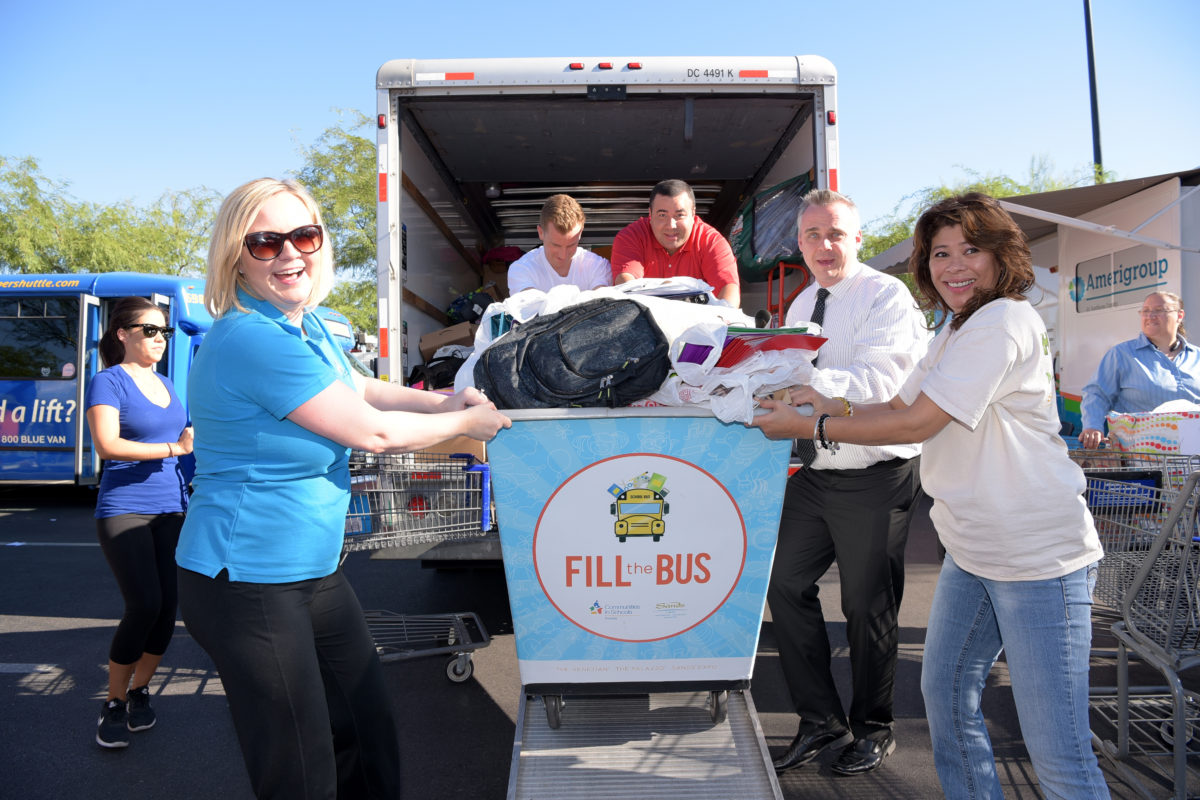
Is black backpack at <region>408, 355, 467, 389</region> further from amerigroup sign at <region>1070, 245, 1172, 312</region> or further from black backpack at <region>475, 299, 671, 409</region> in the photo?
amerigroup sign at <region>1070, 245, 1172, 312</region>

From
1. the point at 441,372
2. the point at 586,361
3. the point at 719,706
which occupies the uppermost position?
the point at 441,372

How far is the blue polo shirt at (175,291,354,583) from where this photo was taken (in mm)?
1688

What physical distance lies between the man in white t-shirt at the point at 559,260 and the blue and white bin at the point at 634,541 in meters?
1.82

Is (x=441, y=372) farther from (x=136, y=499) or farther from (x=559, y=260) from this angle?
(x=136, y=499)

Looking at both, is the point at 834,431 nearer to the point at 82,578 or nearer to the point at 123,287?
the point at 82,578

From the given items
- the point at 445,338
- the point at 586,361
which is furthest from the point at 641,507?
the point at 445,338

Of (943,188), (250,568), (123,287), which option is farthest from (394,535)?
(943,188)

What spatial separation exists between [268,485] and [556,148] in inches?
184

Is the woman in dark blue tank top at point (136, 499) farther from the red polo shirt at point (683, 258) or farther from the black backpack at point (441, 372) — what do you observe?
the red polo shirt at point (683, 258)

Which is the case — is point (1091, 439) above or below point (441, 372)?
below

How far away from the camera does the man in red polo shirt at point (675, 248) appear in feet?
12.2

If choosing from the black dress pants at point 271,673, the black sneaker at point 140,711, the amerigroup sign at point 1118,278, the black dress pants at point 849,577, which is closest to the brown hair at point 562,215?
the black dress pants at point 849,577

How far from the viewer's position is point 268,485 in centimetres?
173

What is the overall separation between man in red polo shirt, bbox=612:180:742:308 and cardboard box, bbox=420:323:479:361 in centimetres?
152
